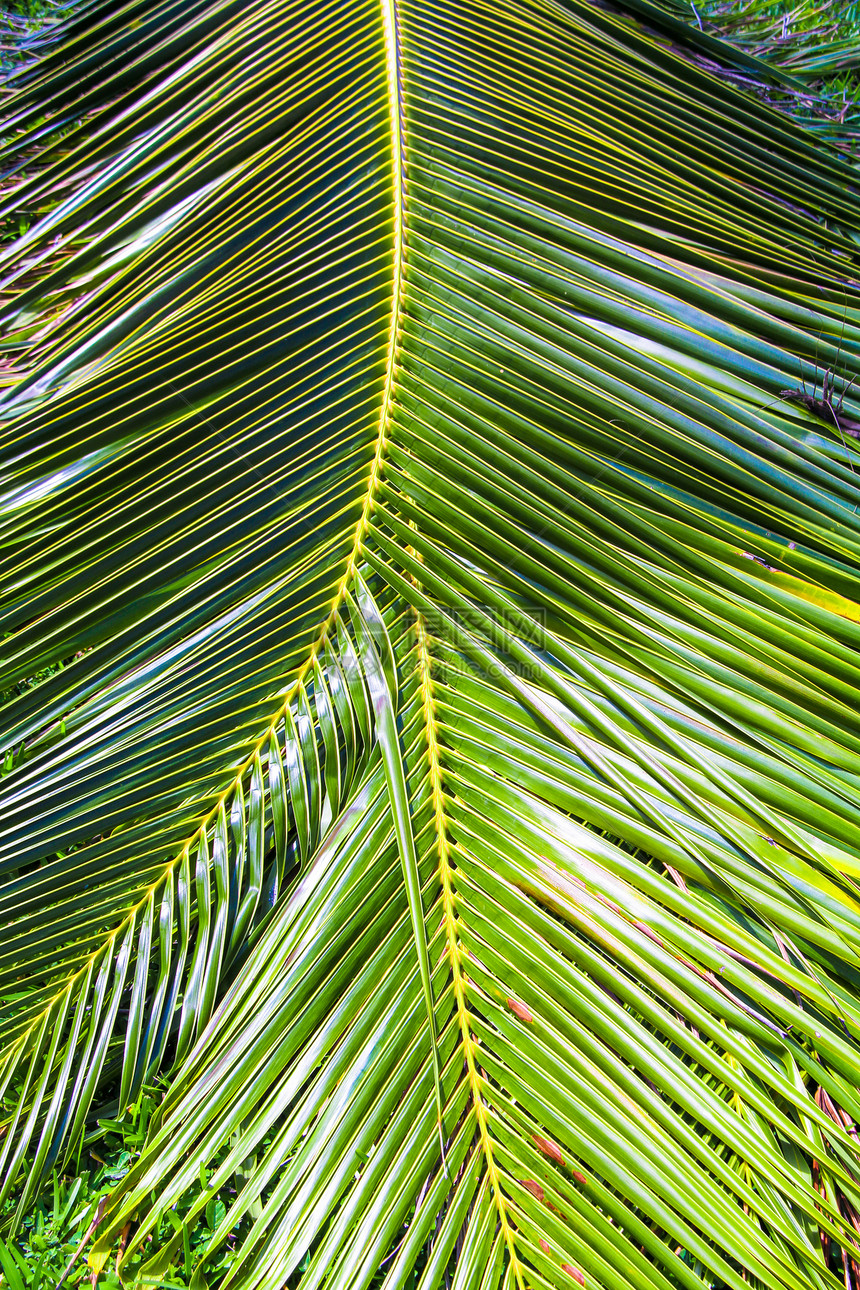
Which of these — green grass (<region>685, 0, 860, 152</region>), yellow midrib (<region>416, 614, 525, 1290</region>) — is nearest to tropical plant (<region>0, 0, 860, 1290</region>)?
yellow midrib (<region>416, 614, 525, 1290</region>)

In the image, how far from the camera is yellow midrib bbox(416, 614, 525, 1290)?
0.62 m

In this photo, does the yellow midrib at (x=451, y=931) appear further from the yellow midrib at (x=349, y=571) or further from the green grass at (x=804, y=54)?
→ the green grass at (x=804, y=54)

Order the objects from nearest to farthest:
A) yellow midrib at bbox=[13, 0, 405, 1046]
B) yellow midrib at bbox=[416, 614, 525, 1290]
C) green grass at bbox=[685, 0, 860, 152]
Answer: yellow midrib at bbox=[416, 614, 525, 1290] → yellow midrib at bbox=[13, 0, 405, 1046] → green grass at bbox=[685, 0, 860, 152]

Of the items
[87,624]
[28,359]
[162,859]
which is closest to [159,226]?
[28,359]

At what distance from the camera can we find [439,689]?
808 millimetres

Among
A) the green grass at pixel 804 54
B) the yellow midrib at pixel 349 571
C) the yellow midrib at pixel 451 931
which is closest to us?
the yellow midrib at pixel 451 931

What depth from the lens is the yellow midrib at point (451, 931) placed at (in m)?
0.62

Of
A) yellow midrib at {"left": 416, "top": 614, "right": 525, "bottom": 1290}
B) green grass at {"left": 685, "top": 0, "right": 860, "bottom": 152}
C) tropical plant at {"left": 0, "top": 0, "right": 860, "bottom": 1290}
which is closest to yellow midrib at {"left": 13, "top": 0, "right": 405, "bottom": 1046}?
tropical plant at {"left": 0, "top": 0, "right": 860, "bottom": 1290}

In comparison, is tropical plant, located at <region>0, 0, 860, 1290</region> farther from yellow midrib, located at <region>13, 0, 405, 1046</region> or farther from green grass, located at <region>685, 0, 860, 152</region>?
green grass, located at <region>685, 0, 860, 152</region>

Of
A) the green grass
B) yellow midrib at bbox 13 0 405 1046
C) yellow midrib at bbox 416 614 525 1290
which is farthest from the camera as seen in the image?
the green grass

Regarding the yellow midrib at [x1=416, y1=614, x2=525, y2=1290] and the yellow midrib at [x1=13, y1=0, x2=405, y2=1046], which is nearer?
the yellow midrib at [x1=416, y1=614, x2=525, y2=1290]

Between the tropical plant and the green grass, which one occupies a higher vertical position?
the green grass

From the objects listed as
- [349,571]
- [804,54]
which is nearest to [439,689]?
[349,571]

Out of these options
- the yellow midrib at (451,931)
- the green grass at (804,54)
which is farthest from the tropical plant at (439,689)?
the green grass at (804,54)
